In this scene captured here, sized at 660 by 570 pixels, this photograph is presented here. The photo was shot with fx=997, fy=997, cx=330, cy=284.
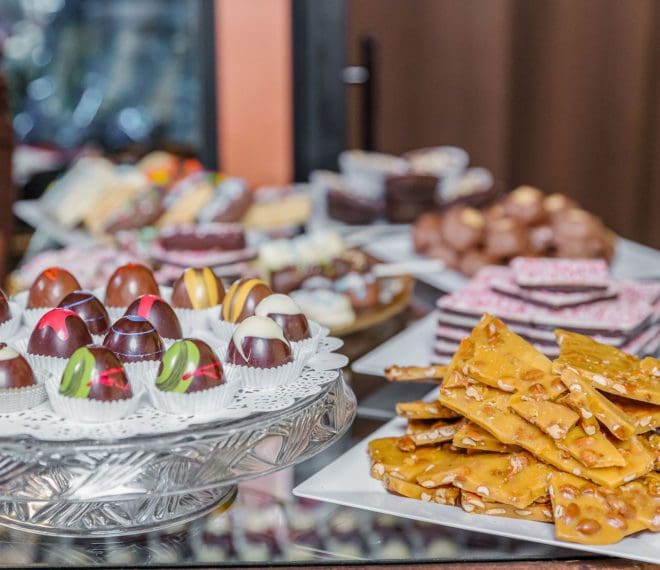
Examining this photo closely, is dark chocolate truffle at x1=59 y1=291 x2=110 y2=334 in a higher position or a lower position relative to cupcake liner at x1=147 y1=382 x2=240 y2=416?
higher

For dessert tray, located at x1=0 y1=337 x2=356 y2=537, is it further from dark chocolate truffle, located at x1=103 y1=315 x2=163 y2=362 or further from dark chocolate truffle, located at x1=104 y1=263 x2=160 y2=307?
dark chocolate truffle, located at x1=104 y1=263 x2=160 y2=307

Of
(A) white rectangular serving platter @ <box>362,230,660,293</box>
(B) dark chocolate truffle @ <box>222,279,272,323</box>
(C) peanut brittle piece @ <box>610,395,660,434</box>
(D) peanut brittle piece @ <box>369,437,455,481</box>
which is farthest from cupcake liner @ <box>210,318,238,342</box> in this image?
(A) white rectangular serving platter @ <box>362,230,660,293</box>

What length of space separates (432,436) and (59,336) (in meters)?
0.44

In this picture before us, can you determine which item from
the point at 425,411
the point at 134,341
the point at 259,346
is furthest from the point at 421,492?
the point at 134,341

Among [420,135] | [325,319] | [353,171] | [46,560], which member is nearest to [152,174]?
[353,171]

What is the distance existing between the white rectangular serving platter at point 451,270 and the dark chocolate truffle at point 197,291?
936 mm

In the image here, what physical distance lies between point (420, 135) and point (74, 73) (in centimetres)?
181

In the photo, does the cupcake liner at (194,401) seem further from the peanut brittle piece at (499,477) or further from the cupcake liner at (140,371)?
the peanut brittle piece at (499,477)

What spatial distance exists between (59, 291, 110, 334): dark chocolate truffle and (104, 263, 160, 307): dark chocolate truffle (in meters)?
0.11

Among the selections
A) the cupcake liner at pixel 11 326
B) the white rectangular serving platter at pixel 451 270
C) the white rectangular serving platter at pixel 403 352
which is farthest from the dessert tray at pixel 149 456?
the white rectangular serving platter at pixel 451 270

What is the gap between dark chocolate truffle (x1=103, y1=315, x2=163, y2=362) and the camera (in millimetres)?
1095

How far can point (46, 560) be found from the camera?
1.02m

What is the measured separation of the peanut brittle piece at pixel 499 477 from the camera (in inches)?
41.3

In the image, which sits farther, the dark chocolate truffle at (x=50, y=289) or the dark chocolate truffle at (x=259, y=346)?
the dark chocolate truffle at (x=50, y=289)
